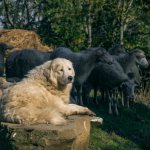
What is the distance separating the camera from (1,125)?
9.52 metres

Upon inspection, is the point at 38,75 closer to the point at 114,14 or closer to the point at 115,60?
the point at 115,60

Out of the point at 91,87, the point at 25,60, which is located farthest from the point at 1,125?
the point at 91,87

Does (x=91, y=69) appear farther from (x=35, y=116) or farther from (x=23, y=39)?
(x=23, y=39)

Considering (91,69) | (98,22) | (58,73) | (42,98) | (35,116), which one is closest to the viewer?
(35,116)

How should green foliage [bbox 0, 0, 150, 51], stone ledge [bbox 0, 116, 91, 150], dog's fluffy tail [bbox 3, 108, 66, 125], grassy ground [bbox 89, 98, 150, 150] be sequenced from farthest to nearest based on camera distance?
green foliage [bbox 0, 0, 150, 51] < grassy ground [bbox 89, 98, 150, 150] < dog's fluffy tail [bbox 3, 108, 66, 125] < stone ledge [bbox 0, 116, 91, 150]

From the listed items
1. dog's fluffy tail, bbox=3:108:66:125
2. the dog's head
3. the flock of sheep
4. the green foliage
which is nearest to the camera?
dog's fluffy tail, bbox=3:108:66:125

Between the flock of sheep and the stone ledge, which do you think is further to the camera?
the flock of sheep

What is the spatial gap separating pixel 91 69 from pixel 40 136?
779 cm

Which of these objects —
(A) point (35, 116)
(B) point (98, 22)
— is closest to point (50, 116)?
(A) point (35, 116)

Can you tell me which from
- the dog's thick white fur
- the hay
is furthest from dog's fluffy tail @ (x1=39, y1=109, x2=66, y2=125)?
the hay

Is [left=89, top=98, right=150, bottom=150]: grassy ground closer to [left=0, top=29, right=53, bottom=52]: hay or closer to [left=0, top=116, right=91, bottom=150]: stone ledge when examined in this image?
[left=0, top=116, right=91, bottom=150]: stone ledge

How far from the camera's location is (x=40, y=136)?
9219mm

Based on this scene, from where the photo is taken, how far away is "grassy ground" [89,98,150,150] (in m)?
12.5

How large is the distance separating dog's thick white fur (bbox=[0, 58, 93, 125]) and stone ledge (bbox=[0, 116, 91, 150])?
15 cm
